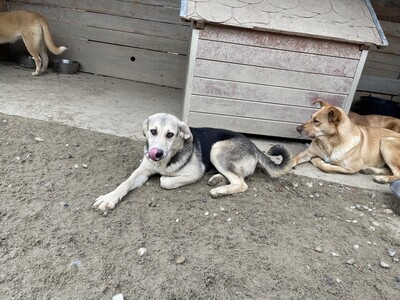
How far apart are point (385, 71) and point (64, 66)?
6.11 meters

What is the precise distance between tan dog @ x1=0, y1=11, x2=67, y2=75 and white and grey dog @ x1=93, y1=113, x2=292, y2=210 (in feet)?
13.6

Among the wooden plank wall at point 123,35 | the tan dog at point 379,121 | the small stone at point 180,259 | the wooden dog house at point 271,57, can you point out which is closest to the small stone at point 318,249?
the small stone at point 180,259

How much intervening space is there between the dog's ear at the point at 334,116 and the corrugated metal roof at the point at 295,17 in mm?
890

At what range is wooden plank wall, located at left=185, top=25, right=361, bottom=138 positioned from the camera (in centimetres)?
377

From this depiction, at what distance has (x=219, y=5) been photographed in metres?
3.74

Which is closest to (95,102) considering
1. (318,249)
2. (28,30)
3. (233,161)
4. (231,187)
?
(28,30)

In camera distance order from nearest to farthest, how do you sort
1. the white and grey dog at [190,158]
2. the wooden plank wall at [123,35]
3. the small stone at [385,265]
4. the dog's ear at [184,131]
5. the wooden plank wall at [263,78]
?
the small stone at [385,265] < the white and grey dog at [190,158] < the dog's ear at [184,131] < the wooden plank wall at [263,78] < the wooden plank wall at [123,35]

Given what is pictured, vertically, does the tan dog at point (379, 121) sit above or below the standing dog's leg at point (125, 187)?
above

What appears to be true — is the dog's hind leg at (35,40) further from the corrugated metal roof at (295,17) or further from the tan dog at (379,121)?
the tan dog at (379,121)

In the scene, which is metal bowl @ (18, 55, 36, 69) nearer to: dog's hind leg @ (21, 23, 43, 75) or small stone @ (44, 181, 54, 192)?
dog's hind leg @ (21, 23, 43, 75)

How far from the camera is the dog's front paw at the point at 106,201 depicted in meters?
2.51

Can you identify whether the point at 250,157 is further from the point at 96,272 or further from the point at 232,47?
the point at 96,272

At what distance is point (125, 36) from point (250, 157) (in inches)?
174

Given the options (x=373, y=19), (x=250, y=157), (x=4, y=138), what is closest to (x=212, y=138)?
(x=250, y=157)
